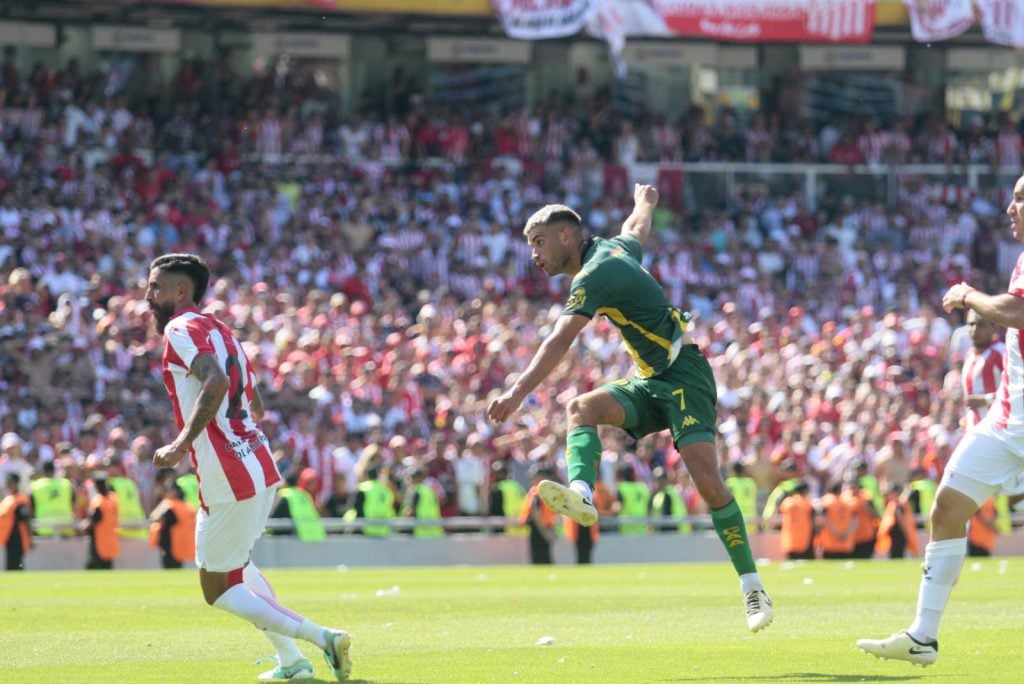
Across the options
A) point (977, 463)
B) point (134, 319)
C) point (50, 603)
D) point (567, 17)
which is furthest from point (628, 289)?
point (567, 17)

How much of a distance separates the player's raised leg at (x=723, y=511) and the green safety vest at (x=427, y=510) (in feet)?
46.8

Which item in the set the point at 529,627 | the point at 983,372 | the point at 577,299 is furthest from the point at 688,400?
the point at 983,372

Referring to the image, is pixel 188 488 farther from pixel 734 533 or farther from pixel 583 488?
pixel 583 488

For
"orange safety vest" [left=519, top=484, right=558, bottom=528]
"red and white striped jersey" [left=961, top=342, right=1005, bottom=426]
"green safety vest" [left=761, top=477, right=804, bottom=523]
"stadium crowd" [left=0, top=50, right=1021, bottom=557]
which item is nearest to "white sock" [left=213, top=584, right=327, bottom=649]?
"red and white striped jersey" [left=961, top=342, right=1005, bottom=426]

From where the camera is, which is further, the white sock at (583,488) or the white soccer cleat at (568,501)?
the white sock at (583,488)

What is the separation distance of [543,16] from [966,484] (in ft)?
85.4

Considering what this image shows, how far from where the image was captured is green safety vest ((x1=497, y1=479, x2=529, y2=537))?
25.0 meters

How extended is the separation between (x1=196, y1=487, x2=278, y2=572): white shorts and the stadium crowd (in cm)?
1452

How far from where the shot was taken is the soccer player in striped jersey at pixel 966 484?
891 centimetres

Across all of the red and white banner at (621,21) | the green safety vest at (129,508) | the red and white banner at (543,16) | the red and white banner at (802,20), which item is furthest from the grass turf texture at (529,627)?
the red and white banner at (802,20)

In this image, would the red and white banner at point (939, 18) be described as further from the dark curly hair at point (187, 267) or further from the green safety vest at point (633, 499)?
the dark curly hair at point (187, 267)

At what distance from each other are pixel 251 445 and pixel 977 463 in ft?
11.4

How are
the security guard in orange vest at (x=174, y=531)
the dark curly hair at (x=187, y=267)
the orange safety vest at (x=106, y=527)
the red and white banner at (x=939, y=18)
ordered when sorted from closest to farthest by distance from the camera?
the dark curly hair at (x=187, y=267) → the orange safety vest at (x=106, y=527) → the security guard in orange vest at (x=174, y=531) → the red and white banner at (x=939, y=18)

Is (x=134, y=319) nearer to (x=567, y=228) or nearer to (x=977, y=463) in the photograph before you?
(x=567, y=228)
